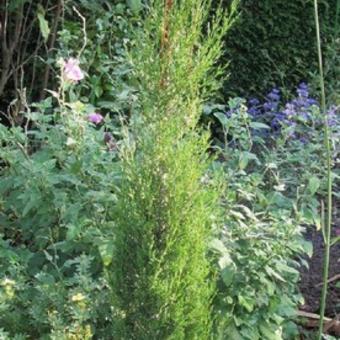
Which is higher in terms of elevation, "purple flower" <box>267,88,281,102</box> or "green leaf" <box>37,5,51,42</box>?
"green leaf" <box>37,5,51,42</box>

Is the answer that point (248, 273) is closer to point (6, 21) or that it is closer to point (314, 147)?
point (314, 147)

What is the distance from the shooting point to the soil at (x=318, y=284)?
405cm

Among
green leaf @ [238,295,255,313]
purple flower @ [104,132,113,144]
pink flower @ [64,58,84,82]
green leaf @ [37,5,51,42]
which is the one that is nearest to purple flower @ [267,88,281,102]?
green leaf @ [37,5,51,42]

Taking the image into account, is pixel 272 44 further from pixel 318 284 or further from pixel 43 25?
pixel 318 284

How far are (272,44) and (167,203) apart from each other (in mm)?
4412

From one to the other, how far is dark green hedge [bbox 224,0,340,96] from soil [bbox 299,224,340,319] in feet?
6.88

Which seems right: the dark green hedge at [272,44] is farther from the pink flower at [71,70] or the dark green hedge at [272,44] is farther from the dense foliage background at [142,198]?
the pink flower at [71,70]

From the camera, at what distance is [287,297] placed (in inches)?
128

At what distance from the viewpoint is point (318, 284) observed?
13.7ft

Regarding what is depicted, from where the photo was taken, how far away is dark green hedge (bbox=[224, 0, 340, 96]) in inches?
249

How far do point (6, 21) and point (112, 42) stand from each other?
2.19 ft

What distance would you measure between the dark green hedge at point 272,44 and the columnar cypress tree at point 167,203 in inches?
154

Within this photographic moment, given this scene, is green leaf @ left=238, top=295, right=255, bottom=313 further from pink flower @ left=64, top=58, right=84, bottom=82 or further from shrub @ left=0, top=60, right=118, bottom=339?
pink flower @ left=64, top=58, right=84, bottom=82

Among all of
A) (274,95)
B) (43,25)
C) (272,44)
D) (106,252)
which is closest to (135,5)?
(43,25)
